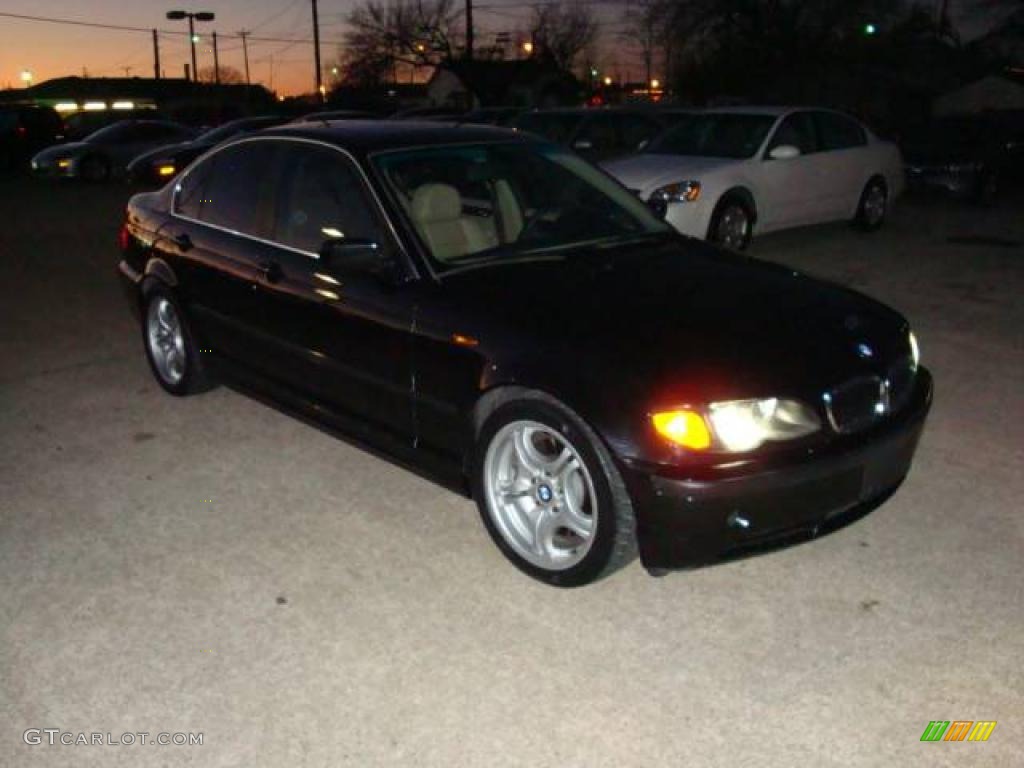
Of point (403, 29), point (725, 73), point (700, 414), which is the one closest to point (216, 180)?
point (700, 414)

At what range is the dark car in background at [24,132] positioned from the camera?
76.9 ft

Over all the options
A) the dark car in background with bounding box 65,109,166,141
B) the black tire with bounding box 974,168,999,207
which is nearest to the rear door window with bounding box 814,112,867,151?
the black tire with bounding box 974,168,999,207

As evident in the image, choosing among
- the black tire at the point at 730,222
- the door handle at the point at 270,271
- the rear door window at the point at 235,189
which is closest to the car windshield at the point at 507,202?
the door handle at the point at 270,271

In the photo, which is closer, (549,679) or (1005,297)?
(549,679)

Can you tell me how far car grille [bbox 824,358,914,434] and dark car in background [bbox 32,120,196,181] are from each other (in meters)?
20.2

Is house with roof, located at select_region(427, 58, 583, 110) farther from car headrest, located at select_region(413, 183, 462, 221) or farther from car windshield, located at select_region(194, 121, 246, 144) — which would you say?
car headrest, located at select_region(413, 183, 462, 221)

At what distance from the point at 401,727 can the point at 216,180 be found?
3314 millimetres

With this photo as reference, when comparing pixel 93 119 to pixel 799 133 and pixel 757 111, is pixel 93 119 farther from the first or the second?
pixel 799 133

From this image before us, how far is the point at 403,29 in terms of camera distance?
68500 mm

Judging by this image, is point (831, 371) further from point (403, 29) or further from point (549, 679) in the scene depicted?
point (403, 29)

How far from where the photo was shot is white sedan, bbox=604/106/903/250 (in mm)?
9383

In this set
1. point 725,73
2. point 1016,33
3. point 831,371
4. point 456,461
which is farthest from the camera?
point 1016,33

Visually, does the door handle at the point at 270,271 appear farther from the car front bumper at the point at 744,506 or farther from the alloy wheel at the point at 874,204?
the alloy wheel at the point at 874,204

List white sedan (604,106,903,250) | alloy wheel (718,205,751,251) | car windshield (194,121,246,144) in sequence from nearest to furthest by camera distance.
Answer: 1. white sedan (604,106,903,250)
2. alloy wheel (718,205,751,251)
3. car windshield (194,121,246,144)
